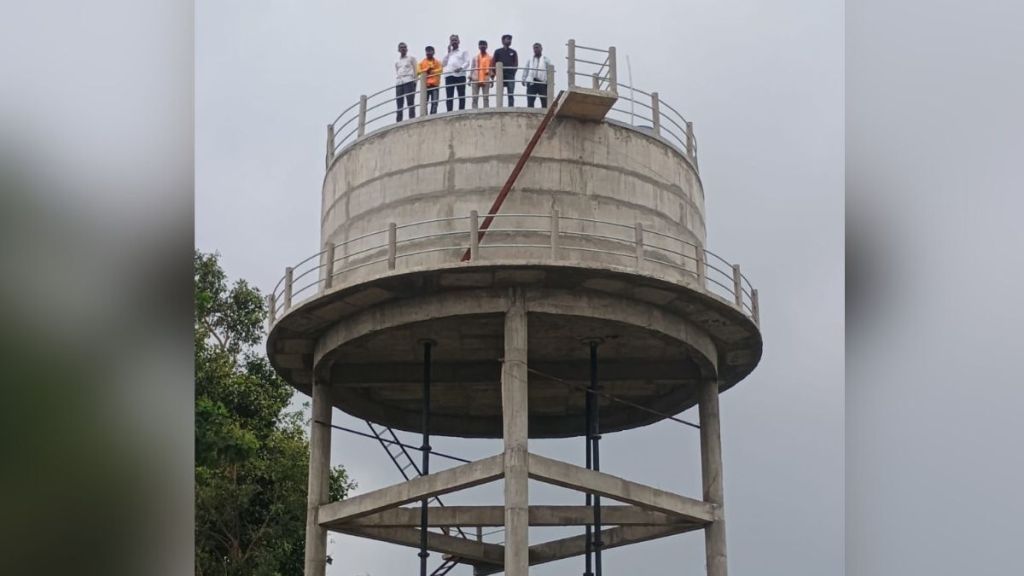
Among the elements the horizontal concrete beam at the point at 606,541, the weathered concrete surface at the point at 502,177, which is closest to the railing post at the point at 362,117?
the weathered concrete surface at the point at 502,177

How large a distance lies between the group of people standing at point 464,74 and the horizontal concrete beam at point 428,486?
23.2 feet

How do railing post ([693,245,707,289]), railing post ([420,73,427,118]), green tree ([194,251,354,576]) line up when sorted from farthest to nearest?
green tree ([194,251,354,576]), railing post ([420,73,427,118]), railing post ([693,245,707,289])

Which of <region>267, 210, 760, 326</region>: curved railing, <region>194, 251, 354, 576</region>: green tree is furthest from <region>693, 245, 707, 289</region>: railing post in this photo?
<region>194, 251, 354, 576</region>: green tree

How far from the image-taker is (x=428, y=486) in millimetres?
24859

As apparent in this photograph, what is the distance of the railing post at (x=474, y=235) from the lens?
2427cm

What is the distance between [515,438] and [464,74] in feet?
24.9

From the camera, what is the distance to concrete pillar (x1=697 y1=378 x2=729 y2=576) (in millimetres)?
26422

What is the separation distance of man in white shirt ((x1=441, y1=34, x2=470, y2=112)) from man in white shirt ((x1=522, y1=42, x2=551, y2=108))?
4.00 feet

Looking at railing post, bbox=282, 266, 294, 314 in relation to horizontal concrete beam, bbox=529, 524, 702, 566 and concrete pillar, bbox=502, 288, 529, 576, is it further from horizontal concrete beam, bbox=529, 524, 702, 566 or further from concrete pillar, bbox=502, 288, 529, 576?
horizontal concrete beam, bbox=529, 524, 702, 566

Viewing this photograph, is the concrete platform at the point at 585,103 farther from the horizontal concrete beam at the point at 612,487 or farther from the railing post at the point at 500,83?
the horizontal concrete beam at the point at 612,487

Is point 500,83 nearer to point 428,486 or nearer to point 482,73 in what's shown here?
point 482,73
